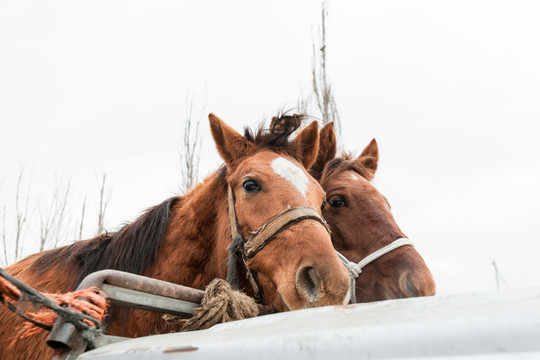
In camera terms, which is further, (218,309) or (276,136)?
(276,136)

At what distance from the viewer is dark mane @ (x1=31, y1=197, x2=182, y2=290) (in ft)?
10.0

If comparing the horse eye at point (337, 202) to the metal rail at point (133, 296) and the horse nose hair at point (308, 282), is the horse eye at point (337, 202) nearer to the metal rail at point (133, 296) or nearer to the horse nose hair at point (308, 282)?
the horse nose hair at point (308, 282)

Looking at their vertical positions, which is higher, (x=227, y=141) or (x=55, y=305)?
(x=227, y=141)

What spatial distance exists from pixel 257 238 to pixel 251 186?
0.44 metres

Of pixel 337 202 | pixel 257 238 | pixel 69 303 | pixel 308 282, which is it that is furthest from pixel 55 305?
pixel 337 202

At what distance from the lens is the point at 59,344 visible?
4.11 ft

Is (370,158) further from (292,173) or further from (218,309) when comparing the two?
(218,309)

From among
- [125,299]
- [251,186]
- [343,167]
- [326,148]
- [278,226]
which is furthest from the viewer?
[326,148]

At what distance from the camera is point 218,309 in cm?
162

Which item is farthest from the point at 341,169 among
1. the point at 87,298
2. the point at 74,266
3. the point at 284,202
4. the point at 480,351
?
the point at 480,351

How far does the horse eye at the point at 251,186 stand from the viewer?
3.05 meters

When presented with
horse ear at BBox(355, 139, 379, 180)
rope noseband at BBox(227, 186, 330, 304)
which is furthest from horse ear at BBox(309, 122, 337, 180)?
rope noseband at BBox(227, 186, 330, 304)

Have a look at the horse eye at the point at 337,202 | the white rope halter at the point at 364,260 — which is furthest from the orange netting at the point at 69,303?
the horse eye at the point at 337,202

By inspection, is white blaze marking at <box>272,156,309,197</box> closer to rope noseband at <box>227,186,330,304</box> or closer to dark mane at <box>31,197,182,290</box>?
rope noseband at <box>227,186,330,304</box>
